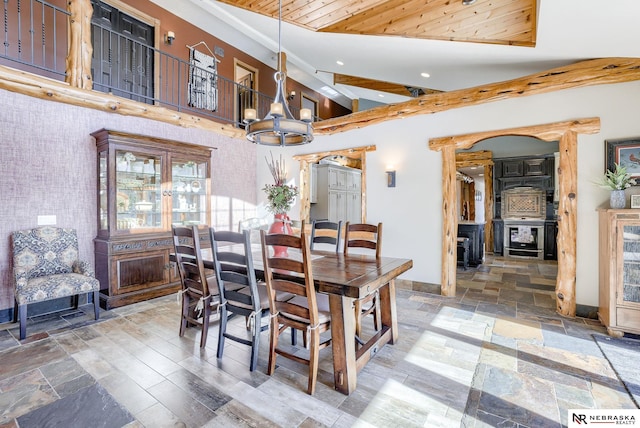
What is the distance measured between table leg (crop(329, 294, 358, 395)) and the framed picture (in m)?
3.43

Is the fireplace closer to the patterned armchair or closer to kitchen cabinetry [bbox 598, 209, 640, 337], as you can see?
kitchen cabinetry [bbox 598, 209, 640, 337]

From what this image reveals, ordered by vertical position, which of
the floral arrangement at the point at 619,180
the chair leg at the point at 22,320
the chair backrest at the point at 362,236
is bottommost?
the chair leg at the point at 22,320

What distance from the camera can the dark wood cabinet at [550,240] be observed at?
7.27 meters

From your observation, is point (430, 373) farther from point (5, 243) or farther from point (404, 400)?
point (5, 243)

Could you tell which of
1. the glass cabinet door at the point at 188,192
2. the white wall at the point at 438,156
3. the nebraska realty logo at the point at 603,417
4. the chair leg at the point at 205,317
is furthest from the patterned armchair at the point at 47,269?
the nebraska realty logo at the point at 603,417

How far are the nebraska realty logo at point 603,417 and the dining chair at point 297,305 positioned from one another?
1551mm

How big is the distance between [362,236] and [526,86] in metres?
2.72

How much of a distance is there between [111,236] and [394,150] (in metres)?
4.17

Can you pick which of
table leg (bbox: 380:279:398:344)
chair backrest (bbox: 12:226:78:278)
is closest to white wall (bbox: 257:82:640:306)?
table leg (bbox: 380:279:398:344)

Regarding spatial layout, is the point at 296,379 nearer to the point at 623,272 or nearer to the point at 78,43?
the point at 623,272

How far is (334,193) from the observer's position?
823 cm

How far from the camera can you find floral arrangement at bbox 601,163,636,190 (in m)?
3.04

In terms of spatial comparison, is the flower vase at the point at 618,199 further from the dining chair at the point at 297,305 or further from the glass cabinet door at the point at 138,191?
the glass cabinet door at the point at 138,191

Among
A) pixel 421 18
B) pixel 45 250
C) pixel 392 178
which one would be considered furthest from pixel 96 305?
pixel 421 18
